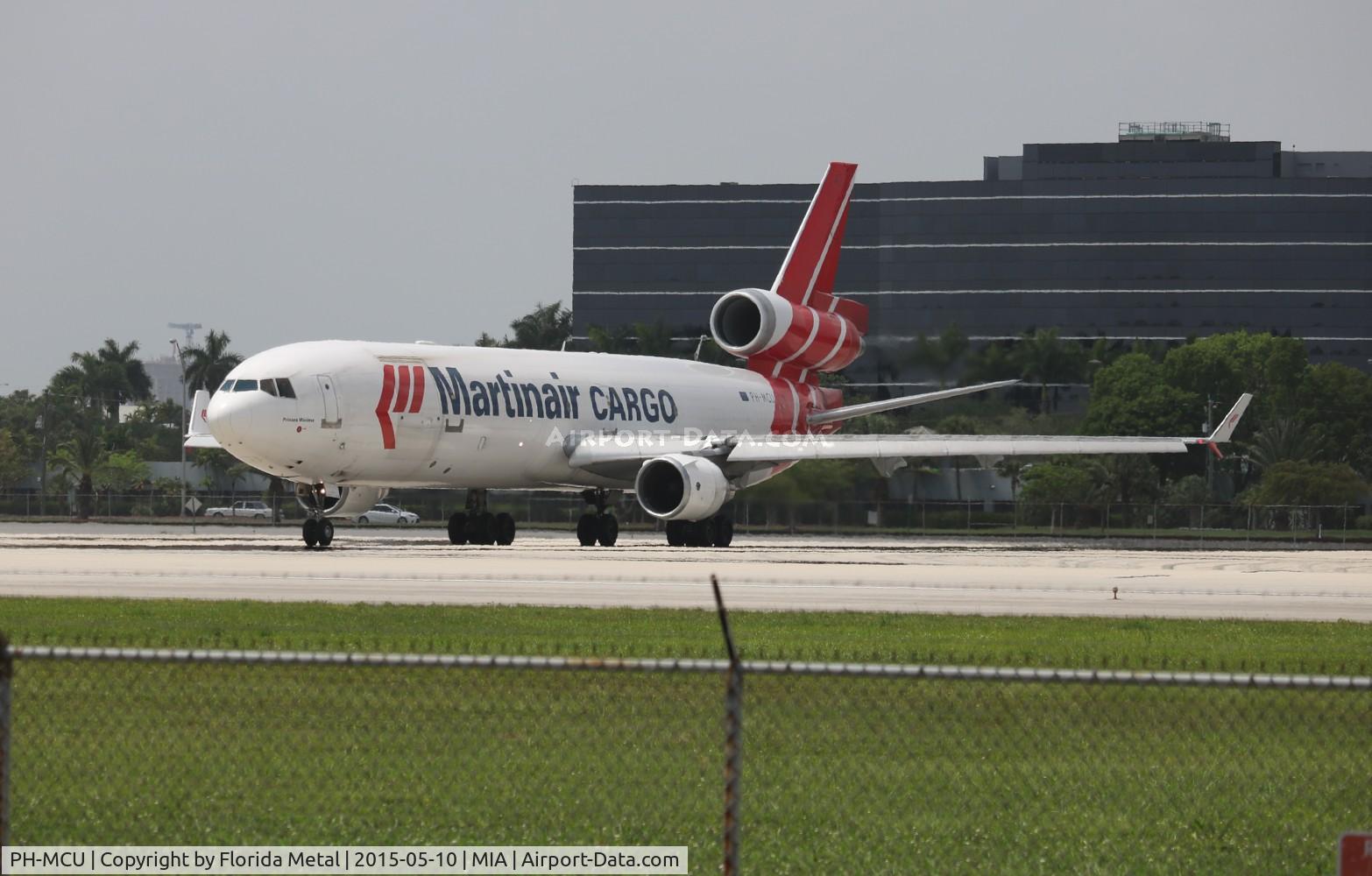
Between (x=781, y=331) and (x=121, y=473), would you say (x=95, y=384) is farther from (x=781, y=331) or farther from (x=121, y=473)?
(x=781, y=331)

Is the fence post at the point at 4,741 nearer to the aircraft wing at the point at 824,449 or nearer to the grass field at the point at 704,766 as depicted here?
the grass field at the point at 704,766

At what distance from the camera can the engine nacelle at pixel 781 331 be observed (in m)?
52.4

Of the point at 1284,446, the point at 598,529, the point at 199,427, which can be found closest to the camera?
the point at 199,427

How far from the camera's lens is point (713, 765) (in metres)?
12.0

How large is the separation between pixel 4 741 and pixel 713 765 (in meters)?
4.65

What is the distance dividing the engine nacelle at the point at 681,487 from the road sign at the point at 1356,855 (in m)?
35.8

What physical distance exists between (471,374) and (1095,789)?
33350 mm

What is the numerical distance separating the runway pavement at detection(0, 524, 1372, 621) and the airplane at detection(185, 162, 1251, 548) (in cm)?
152

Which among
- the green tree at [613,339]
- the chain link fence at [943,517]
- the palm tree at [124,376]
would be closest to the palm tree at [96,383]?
the palm tree at [124,376]

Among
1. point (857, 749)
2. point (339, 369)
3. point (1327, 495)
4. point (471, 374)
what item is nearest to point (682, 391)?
point (471, 374)

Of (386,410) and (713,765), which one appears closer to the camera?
(713,765)

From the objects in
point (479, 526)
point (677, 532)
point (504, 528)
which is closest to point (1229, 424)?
point (677, 532)

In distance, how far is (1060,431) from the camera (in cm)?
8688

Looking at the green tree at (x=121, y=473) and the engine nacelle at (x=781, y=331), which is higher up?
the engine nacelle at (x=781, y=331)
